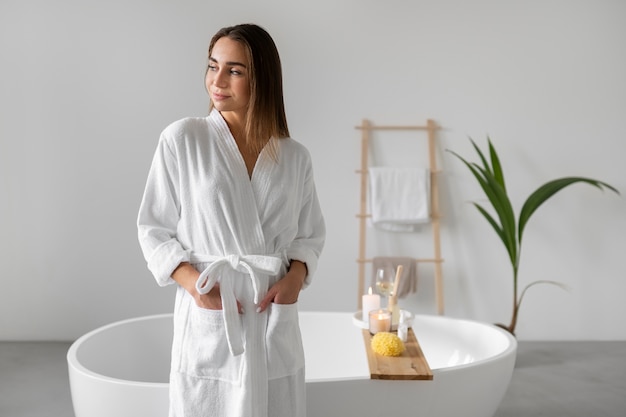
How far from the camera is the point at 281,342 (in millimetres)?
1655

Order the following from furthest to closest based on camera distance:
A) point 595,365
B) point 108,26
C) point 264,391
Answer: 1. point 108,26
2. point 595,365
3. point 264,391

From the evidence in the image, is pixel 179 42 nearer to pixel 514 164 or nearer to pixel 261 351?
pixel 514 164

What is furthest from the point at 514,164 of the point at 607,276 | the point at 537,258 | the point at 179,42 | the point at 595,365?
the point at 179,42

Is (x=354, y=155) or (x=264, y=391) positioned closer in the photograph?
(x=264, y=391)

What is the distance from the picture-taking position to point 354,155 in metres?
4.55

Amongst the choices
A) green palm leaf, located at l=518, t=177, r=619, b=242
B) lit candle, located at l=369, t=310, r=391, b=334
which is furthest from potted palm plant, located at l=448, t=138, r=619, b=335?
lit candle, located at l=369, t=310, r=391, b=334

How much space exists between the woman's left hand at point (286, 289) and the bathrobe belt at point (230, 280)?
0.09 ft

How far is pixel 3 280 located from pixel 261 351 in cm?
340

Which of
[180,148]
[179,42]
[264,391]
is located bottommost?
[264,391]

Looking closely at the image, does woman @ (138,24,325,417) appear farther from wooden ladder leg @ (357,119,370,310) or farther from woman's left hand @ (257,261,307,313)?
wooden ladder leg @ (357,119,370,310)

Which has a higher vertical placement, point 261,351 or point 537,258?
point 261,351

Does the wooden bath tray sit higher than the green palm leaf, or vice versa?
the green palm leaf

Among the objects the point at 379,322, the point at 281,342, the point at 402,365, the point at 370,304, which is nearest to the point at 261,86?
the point at 281,342

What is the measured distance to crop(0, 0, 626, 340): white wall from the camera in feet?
14.6
